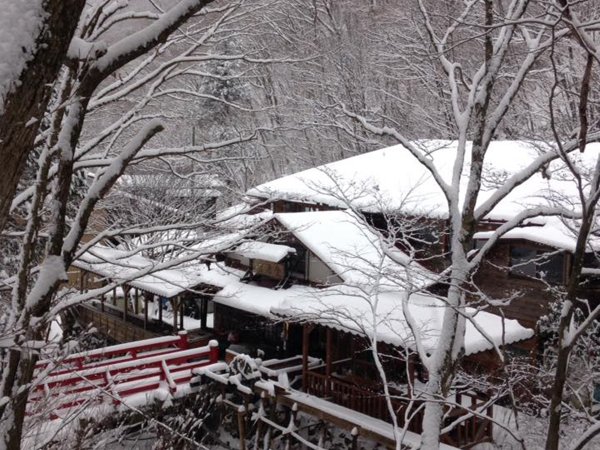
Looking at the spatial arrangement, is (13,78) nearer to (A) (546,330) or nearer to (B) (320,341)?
(A) (546,330)

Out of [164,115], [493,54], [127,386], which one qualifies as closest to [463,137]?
[493,54]

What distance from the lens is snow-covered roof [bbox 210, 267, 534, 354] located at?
11.5 m

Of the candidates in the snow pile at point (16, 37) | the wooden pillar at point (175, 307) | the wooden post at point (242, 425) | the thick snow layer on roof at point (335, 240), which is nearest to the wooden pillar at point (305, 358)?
the thick snow layer on roof at point (335, 240)

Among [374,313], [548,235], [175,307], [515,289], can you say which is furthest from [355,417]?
[175,307]

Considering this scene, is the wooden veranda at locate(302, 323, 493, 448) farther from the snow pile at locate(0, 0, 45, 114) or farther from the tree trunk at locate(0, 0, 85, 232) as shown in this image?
the snow pile at locate(0, 0, 45, 114)

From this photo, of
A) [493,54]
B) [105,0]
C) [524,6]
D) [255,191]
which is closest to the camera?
[105,0]

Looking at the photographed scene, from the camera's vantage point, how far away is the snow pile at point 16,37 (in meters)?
1.63

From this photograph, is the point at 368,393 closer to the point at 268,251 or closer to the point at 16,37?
the point at 268,251

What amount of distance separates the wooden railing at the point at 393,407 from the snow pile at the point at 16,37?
11493mm

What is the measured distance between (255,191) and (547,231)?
1184 centimetres

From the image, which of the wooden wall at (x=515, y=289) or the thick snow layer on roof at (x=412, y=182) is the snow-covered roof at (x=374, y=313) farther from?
the thick snow layer on roof at (x=412, y=182)

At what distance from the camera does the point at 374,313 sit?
1038cm

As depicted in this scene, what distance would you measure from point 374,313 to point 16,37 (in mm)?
9315

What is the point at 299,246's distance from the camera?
18.6 m
